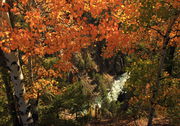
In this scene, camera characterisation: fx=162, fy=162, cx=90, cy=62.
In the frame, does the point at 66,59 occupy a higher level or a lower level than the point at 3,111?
higher

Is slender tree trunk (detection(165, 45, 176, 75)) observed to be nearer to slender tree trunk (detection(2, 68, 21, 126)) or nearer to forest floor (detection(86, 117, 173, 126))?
forest floor (detection(86, 117, 173, 126))

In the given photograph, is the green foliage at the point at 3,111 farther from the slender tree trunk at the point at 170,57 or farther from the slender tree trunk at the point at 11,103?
the slender tree trunk at the point at 170,57

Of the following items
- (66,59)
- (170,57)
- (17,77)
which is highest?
(17,77)

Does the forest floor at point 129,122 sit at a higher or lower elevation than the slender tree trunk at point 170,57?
lower

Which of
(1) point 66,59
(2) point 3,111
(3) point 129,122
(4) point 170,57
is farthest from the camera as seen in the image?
(3) point 129,122

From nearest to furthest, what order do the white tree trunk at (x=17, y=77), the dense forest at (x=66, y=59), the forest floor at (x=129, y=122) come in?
the white tree trunk at (x=17, y=77) < the dense forest at (x=66, y=59) < the forest floor at (x=129, y=122)

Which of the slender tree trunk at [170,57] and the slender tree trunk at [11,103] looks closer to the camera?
the slender tree trunk at [11,103]

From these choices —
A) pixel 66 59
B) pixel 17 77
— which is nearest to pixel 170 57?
pixel 66 59

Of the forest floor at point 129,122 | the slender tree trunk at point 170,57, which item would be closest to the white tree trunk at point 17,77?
the forest floor at point 129,122

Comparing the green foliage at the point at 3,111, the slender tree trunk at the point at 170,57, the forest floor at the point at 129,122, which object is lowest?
the forest floor at the point at 129,122

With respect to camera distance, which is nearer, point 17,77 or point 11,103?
point 17,77

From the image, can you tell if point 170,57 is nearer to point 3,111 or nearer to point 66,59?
point 66,59

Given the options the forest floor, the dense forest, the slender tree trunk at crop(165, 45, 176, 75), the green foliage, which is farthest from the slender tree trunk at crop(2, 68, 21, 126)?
the slender tree trunk at crop(165, 45, 176, 75)

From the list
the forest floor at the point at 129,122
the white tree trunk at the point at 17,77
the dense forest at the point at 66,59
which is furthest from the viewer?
the forest floor at the point at 129,122
